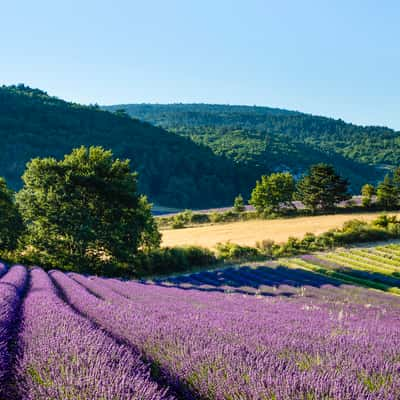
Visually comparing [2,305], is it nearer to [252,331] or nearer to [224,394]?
[252,331]

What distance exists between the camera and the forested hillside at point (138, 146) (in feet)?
355

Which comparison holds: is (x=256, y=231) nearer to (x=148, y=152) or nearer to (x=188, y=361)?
(x=188, y=361)

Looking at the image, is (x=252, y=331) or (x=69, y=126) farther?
(x=69, y=126)

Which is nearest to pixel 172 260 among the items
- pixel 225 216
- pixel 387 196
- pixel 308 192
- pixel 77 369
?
pixel 77 369

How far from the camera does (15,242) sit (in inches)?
1029

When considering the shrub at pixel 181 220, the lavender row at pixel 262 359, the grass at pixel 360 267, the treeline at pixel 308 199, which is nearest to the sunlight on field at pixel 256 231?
the treeline at pixel 308 199

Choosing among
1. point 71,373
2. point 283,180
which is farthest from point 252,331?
point 283,180

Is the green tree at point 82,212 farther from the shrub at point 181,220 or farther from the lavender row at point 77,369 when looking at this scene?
the shrub at point 181,220

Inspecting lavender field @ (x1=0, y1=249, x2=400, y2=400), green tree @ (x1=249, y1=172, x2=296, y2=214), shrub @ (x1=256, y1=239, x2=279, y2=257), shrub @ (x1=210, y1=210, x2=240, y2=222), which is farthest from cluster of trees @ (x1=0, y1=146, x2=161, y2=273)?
green tree @ (x1=249, y1=172, x2=296, y2=214)

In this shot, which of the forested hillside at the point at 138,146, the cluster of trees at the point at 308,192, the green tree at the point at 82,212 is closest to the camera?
the green tree at the point at 82,212

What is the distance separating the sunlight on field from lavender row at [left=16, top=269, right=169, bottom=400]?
35.1m

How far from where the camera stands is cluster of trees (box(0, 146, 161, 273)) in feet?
79.1

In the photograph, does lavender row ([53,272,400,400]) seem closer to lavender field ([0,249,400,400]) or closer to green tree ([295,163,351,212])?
lavender field ([0,249,400,400])

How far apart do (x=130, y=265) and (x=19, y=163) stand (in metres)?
87.2
